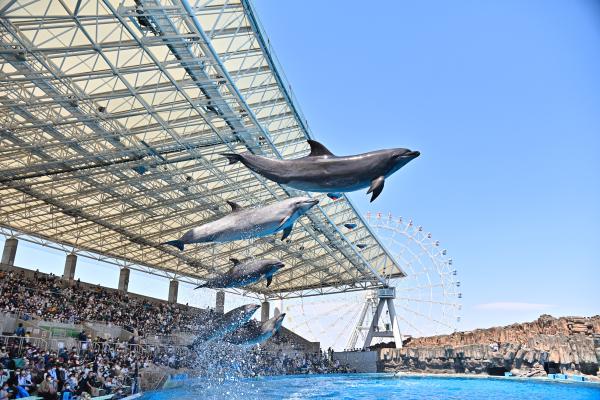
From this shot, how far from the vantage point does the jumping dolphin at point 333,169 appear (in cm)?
563

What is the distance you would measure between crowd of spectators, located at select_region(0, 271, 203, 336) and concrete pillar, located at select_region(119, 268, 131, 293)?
4.81ft

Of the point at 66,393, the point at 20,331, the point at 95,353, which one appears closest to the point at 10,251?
the point at 20,331

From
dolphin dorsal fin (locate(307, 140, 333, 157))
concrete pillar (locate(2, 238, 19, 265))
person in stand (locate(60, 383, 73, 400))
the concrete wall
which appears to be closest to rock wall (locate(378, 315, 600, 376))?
the concrete wall

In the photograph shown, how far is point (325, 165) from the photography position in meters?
5.88

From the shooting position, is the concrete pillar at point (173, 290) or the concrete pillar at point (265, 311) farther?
the concrete pillar at point (265, 311)

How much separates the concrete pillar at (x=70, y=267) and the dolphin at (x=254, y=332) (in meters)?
21.5

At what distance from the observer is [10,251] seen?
2677 centimetres

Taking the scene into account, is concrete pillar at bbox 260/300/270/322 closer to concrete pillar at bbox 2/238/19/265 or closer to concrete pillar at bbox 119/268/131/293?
concrete pillar at bbox 119/268/131/293

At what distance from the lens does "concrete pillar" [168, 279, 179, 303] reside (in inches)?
1466

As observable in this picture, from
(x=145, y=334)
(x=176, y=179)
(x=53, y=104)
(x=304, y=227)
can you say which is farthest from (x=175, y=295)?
(x=53, y=104)

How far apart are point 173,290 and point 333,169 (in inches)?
1362

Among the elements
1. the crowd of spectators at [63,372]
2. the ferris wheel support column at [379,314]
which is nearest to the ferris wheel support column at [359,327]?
the ferris wheel support column at [379,314]

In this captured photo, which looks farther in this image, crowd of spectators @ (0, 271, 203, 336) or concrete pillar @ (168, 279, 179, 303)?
concrete pillar @ (168, 279, 179, 303)

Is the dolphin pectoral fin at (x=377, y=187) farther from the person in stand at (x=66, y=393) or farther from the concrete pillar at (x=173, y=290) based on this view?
the concrete pillar at (x=173, y=290)
